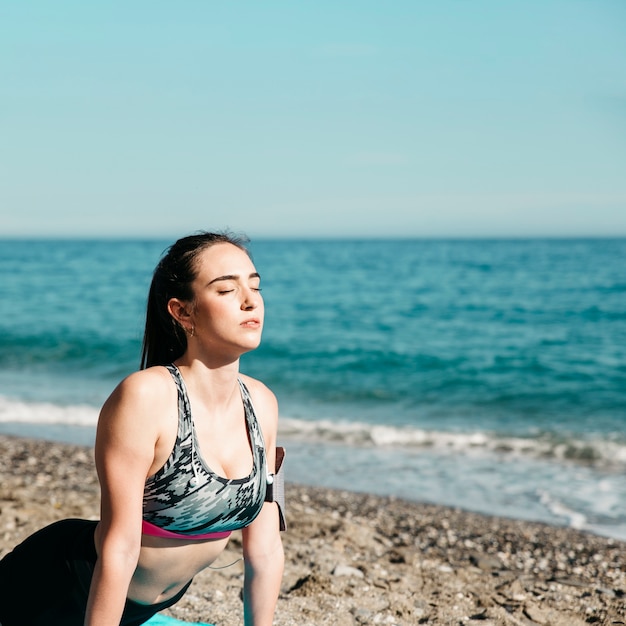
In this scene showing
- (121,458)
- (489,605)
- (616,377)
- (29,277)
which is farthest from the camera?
(29,277)

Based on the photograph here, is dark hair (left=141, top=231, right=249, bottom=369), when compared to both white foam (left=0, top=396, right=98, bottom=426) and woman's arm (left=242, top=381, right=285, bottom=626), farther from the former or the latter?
white foam (left=0, top=396, right=98, bottom=426)

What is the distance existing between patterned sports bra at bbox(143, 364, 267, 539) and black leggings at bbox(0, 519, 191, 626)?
12.7 inches

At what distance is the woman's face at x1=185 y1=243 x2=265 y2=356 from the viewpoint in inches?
121

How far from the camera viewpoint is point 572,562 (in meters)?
6.85

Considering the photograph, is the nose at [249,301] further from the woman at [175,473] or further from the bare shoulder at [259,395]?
the bare shoulder at [259,395]

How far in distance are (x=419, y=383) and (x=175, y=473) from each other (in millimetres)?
14807

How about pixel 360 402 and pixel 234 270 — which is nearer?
pixel 234 270

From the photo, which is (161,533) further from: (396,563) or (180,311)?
(396,563)

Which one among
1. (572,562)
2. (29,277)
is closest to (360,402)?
(572,562)

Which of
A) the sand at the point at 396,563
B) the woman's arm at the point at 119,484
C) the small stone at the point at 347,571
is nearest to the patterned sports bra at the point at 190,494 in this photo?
the woman's arm at the point at 119,484

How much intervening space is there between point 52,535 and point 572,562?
485 centimetres

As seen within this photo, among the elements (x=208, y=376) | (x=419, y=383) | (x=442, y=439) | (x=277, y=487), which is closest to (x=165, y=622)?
(x=277, y=487)

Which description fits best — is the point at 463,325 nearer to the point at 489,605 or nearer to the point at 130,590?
the point at 489,605

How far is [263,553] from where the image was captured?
11.3ft
